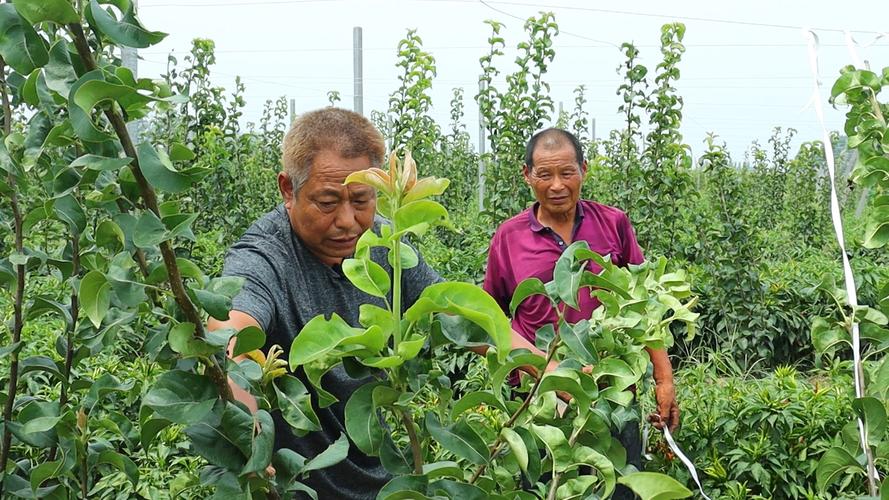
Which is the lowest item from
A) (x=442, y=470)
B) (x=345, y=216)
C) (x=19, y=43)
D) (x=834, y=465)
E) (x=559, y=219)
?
(x=834, y=465)

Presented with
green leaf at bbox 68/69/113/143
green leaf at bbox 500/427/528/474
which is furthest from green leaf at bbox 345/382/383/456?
green leaf at bbox 68/69/113/143

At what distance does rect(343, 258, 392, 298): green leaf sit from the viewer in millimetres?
921

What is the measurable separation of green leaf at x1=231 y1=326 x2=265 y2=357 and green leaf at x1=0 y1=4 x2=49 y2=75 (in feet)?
1.12

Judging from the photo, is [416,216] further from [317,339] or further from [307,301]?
[307,301]

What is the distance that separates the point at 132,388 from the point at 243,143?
6.20 meters

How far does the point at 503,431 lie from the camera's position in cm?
98

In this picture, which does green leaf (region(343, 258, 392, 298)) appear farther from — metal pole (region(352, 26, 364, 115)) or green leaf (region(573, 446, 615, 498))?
metal pole (region(352, 26, 364, 115))

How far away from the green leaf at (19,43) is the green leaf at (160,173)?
17 centimetres

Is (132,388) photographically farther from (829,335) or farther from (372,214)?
Result: (829,335)

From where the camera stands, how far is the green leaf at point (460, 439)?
0.93 meters

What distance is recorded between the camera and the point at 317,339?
86 cm

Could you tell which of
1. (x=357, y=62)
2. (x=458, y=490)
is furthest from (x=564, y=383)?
(x=357, y=62)

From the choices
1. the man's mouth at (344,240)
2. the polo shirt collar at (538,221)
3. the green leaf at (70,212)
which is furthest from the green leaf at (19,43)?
the polo shirt collar at (538,221)

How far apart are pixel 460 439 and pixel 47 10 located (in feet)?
1.84
